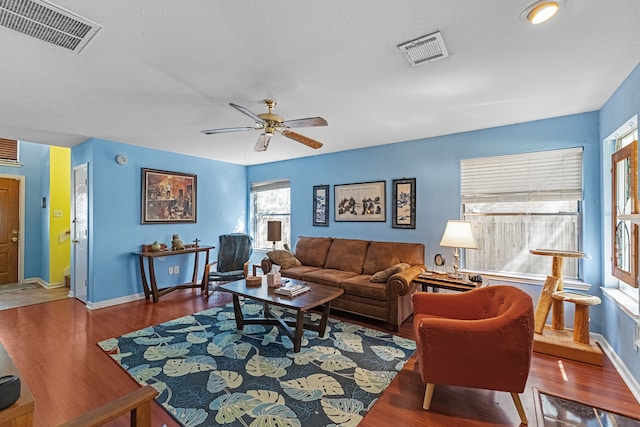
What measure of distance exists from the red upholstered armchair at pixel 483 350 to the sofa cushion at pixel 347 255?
2.26 metres

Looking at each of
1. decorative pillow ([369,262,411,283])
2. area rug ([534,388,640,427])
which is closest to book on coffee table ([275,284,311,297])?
decorative pillow ([369,262,411,283])

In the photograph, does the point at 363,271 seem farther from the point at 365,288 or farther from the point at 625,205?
the point at 625,205

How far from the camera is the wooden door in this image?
541 centimetres

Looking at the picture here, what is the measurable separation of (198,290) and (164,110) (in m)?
3.20

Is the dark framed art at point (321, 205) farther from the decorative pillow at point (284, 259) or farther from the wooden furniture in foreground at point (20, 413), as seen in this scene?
the wooden furniture in foreground at point (20, 413)

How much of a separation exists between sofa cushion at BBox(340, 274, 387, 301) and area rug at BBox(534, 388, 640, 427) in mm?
1585

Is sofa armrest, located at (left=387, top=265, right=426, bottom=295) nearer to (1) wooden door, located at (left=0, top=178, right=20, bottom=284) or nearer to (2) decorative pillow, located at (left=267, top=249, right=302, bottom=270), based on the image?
(2) decorative pillow, located at (left=267, top=249, right=302, bottom=270)

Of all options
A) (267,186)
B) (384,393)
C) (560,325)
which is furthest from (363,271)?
Answer: (267,186)

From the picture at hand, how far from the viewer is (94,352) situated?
2783 millimetres

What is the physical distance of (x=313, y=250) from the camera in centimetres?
474

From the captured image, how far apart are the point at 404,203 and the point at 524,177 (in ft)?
4.82

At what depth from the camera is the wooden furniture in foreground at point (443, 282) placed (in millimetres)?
3094

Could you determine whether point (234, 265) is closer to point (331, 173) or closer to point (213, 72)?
point (331, 173)

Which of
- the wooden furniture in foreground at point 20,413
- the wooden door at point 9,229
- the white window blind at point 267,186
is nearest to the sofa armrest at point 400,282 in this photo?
the wooden furniture in foreground at point 20,413
